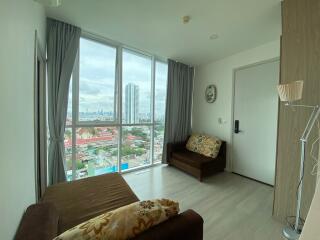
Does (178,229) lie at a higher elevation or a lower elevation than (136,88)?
lower

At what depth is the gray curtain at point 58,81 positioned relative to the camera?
6.91ft

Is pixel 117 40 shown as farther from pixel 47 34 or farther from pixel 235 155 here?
pixel 235 155

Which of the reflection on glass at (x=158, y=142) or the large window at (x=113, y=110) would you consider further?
the reflection on glass at (x=158, y=142)

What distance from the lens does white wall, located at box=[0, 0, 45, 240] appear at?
79 centimetres

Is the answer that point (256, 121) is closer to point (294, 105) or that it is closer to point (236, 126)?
point (236, 126)

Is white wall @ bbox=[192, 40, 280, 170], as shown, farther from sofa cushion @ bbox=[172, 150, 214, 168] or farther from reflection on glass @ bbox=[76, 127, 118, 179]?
reflection on glass @ bbox=[76, 127, 118, 179]

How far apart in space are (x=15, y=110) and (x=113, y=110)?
1.95 meters

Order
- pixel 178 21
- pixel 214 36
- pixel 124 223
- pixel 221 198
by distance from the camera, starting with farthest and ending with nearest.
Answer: pixel 214 36 < pixel 221 198 < pixel 178 21 < pixel 124 223

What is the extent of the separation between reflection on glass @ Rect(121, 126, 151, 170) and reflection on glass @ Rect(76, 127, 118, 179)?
0.19 m

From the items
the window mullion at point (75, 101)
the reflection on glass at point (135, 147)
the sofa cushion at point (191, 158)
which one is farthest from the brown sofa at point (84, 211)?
the sofa cushion at point (191, 158)

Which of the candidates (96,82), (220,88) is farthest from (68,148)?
(220,88)

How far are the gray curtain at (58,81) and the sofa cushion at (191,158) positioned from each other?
208cm

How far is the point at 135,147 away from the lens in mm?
3320

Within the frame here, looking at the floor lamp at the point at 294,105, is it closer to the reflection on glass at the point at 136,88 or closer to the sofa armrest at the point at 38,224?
the sofa armrest at the point at 38,224
